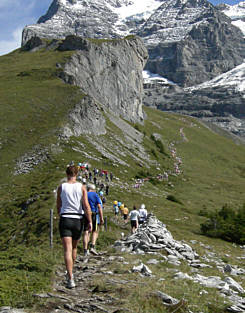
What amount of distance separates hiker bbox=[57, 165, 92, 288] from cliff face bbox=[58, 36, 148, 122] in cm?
8890

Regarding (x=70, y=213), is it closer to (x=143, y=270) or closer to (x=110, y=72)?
(x=143, y=270)

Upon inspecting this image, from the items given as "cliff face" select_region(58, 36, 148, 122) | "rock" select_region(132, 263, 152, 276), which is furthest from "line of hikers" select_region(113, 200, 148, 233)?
"cliff face" select_region(58, 36, 148, 122)

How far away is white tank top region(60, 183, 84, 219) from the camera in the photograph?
936 centimetres

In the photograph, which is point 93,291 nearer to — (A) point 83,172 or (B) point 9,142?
(A) point 83,172

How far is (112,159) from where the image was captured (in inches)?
2630

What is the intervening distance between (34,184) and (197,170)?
7303 cm

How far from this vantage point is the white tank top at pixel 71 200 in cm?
936

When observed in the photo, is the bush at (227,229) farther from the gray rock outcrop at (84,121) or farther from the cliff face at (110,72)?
the cliff face at (110,72)

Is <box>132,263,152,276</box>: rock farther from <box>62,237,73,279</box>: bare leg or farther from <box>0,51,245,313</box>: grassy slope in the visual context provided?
<box>62,237,73,279</box>: bare leg

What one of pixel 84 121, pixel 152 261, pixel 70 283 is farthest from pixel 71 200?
pixel 84 121

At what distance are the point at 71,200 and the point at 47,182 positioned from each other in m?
30.9

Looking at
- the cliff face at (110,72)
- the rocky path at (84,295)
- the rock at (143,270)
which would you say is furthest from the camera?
the cliff face at (110,72)

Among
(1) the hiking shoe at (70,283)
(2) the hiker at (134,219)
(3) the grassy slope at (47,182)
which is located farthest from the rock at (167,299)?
(2) the hiker at (134,219)

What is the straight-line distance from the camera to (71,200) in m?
9.41
